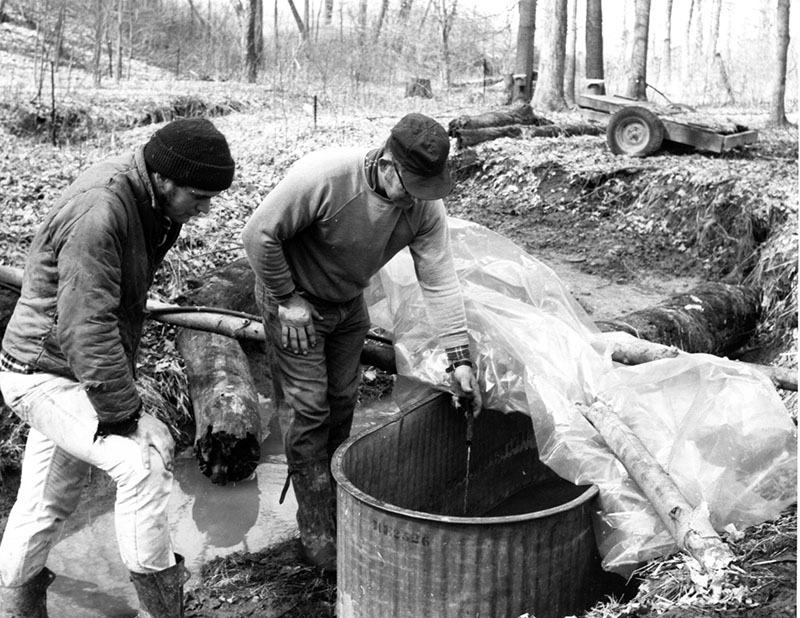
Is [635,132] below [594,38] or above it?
below

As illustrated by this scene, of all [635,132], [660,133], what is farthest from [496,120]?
[660,133]

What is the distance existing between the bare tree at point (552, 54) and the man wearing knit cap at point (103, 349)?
1313cm

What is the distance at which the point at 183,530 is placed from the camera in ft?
15.2

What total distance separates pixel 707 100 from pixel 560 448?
23658mm

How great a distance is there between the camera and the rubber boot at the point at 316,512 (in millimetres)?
4160

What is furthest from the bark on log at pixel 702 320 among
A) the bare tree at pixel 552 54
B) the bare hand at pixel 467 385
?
the bare tree at pixel 552 54

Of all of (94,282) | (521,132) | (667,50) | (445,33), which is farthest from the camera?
(667,50)

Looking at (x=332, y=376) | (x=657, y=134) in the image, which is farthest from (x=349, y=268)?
(x=657, y=134)

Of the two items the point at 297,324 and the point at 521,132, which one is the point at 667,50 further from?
the point at 297,324

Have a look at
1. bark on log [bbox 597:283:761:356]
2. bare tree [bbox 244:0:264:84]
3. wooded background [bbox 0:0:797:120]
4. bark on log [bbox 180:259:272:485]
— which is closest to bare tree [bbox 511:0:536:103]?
wooded background [bbox 0:0:797:120]

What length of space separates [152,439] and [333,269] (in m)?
1.20

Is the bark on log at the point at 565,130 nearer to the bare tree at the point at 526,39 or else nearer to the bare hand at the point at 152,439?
the bare tree at the point at 526,39

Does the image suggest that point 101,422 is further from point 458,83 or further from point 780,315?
point 458,83

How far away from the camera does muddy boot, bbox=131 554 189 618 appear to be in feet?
10.5
